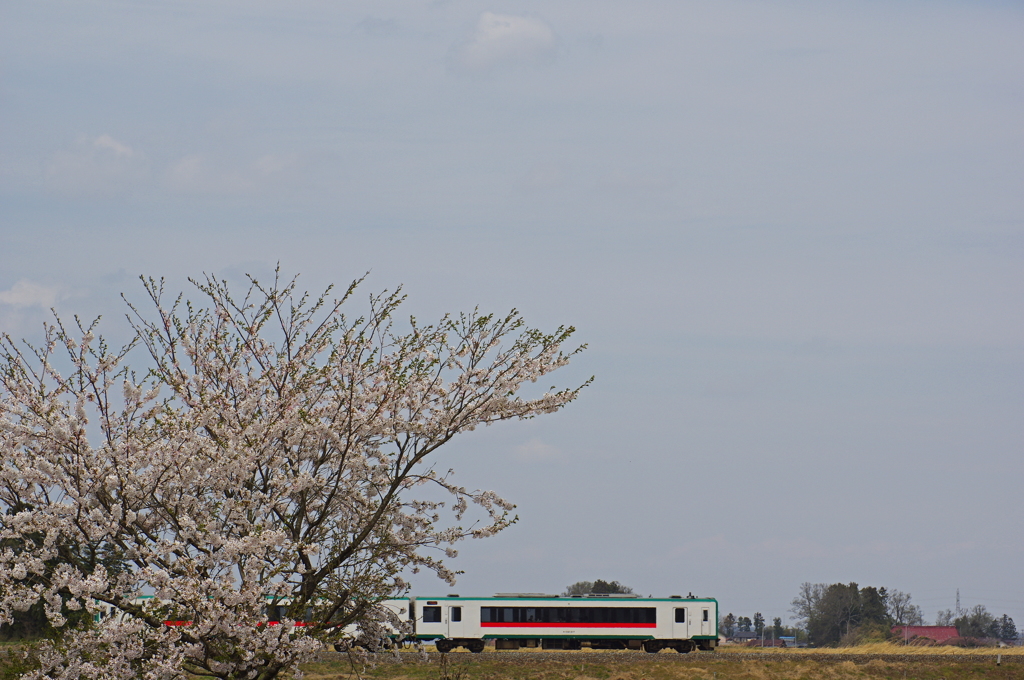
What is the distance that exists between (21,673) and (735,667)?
24.8 metres

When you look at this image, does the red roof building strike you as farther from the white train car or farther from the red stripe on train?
the red stripe on train

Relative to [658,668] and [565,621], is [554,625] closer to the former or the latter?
[565,621]

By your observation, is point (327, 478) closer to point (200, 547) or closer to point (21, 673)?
point (200, 547)

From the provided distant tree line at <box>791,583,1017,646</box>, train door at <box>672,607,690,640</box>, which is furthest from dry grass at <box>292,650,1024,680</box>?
distant tree line at <box>791,583,1017,646</box>

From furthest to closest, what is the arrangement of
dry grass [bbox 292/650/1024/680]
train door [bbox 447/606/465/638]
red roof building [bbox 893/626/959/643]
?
red roof building [bbox 893/626/959/643]
train door [bbox 447/606/465/638]
dry grass [bbox 292/650/1024/680]

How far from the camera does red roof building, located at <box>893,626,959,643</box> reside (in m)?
79.0

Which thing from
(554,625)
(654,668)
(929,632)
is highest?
(554,625)

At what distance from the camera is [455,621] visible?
147ft

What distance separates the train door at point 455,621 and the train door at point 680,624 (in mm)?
9098

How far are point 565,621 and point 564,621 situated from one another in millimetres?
43

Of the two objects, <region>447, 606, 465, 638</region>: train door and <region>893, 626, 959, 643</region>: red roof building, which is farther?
<region>893, 626, 959, 643</region>: red roof building

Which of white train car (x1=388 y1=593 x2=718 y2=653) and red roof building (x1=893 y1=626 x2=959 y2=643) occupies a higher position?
white train car (x1=388 y1=593 x2=718 y2=653)

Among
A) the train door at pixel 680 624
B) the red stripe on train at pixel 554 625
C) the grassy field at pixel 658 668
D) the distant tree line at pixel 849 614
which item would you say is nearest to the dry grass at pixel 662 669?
the grassy field at pixel 658 668

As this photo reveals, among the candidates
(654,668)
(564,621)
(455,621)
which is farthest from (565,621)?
(654,668)
